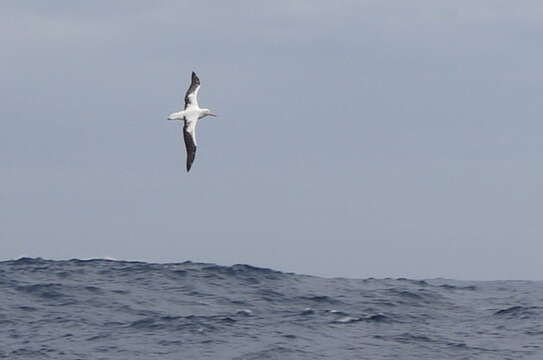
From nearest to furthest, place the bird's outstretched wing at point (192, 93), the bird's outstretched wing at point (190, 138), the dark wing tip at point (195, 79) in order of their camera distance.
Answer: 1. the bird's outstretched wing at point (190, 138)
2. the bird's outstretched wing at point (192, 93)
3. the dark wing tip at point (195, 79)

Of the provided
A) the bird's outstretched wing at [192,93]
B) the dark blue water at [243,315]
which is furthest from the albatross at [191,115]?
the dark blue water at [243,315]

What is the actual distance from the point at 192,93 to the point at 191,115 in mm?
825

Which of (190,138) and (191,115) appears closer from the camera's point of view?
(190,138)

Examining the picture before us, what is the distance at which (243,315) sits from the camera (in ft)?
80.7

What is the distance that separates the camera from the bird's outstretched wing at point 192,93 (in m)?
29.5

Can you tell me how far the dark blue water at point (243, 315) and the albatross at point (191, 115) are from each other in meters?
3.76

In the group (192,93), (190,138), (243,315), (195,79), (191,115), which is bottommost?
(243,315)

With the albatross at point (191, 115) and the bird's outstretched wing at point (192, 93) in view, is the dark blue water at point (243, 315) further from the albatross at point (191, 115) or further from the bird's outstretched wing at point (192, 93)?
the bird's outstretched wing at point (192, 93)

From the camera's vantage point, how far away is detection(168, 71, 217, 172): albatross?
1126 inches

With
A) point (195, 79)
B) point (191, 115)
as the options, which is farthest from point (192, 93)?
point (191, 115)

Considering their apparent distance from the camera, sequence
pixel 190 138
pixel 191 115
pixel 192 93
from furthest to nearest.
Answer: pixel 192 93, pixel 191 115, pixel 190 138

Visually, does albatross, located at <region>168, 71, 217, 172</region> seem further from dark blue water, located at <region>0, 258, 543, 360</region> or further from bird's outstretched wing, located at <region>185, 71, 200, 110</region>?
dark blue water, located at <region>0, 258, 543, 360</region>

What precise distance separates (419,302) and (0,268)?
40.7 ft

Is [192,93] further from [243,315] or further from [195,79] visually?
[243,315]
